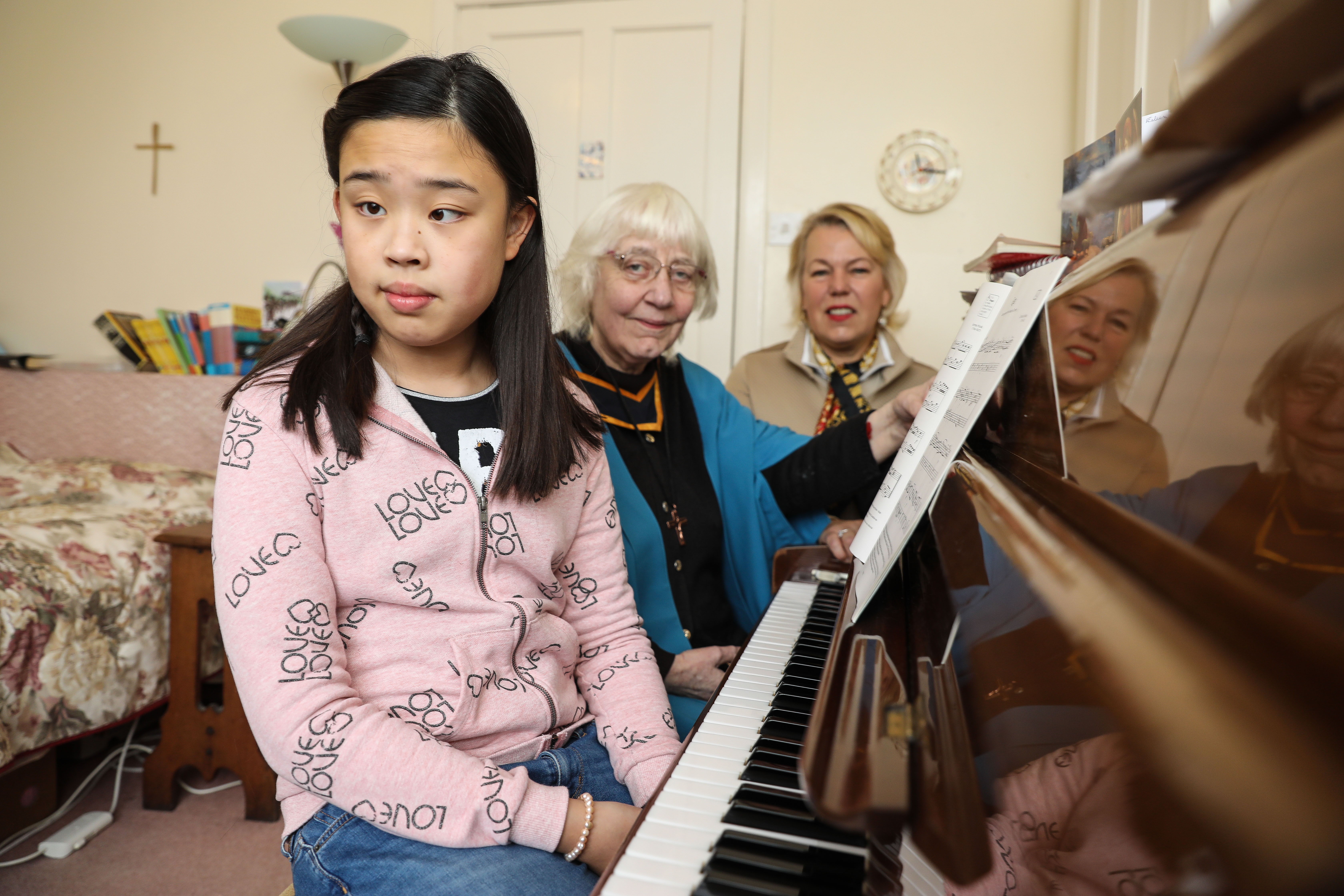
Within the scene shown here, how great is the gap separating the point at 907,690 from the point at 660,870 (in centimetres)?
25

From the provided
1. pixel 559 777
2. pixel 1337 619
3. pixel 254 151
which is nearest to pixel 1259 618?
pixel 1337 619

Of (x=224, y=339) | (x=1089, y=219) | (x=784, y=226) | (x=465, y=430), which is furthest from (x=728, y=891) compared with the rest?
(x=224, y=339)

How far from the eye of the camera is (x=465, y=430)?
3.31 feet

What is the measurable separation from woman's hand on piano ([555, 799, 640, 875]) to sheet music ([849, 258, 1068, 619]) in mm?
335

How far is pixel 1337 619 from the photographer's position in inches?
13.1

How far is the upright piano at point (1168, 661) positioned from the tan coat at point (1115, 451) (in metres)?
0.01

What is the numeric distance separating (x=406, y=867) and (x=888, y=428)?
45.2 inches

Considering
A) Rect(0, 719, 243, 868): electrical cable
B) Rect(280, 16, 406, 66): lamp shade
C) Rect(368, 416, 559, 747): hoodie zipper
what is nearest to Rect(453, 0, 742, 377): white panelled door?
Rect(280, 16, 406, 66): lamp shade

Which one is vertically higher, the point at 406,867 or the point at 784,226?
the point at 784,226

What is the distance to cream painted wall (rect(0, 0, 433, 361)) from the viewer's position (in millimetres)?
3729

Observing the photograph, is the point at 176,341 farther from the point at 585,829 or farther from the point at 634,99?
the point at 585,829

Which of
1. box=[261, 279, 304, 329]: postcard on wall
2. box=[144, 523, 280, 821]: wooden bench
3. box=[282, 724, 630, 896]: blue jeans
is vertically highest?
box=[261, 279, 304, 329]: postcard on wall

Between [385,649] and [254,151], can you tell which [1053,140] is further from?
[254,151]

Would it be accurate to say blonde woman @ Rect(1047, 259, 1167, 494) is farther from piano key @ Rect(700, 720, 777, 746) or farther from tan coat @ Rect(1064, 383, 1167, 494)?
piano key @ Rect(700, 720, 777, 746)
